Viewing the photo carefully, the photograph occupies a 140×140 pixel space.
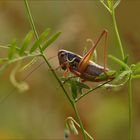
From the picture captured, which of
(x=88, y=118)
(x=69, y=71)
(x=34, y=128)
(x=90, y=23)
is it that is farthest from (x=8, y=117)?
(x=69, y=71)

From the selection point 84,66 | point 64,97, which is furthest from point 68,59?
point 64,97

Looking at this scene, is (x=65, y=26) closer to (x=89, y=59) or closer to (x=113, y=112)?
(x=113, y=112)

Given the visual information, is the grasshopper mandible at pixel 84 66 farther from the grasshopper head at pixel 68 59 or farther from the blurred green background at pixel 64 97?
the blurred green background at pixel 64 97

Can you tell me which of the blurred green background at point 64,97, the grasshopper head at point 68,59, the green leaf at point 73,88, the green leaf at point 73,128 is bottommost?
the blurred green background at point 64,97

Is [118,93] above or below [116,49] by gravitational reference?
below

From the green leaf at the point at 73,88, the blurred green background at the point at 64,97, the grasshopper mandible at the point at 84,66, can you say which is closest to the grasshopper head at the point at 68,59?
the grasshopper mandible at the point at 84,66

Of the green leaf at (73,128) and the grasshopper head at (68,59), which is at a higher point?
the grasshopper head at (68,59)

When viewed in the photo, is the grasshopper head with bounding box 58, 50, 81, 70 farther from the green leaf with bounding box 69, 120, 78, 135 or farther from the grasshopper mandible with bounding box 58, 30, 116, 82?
the green leaf with bounding box 69, 120, 78, 135

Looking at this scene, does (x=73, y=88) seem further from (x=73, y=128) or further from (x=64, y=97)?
(x=64, y=97)

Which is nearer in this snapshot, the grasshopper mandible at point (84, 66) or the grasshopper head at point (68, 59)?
the grasshopper mandible at point (84, 66)
